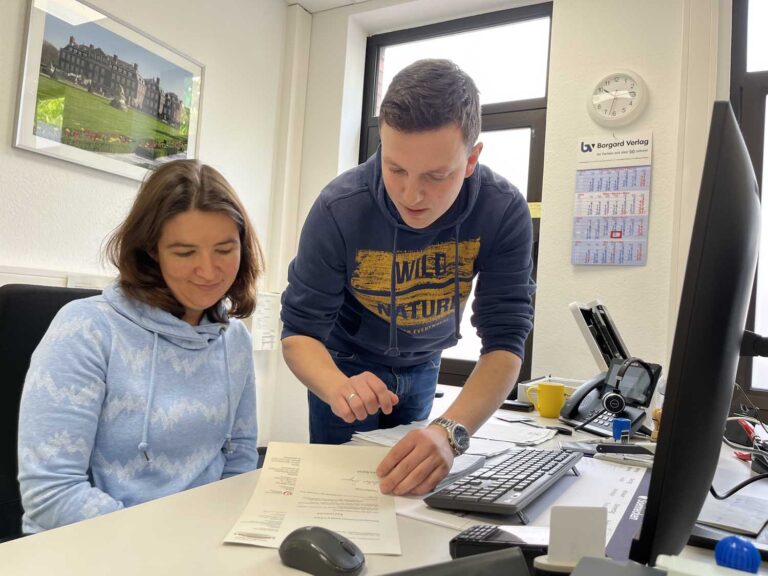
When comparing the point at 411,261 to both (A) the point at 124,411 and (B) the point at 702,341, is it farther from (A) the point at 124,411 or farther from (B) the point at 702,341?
(B) the point at 702,341

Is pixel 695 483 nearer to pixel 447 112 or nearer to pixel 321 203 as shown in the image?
pixel 447 112

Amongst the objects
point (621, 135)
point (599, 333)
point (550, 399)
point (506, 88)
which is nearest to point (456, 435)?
point (550, 399)

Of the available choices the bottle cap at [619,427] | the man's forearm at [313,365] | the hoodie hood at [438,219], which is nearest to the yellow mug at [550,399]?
the bottle cap at [619,427]

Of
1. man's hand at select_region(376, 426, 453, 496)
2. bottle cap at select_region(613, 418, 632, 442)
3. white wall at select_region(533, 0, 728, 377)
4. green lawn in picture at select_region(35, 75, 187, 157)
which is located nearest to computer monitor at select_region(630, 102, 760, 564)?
man's hand at select_region(376, 426, 453, 496)

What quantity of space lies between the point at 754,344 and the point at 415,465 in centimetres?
44

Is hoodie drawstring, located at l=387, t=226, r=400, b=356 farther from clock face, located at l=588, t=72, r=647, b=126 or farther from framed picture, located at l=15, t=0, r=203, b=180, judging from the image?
clock face, located at l=588, t=72, r=647, b=126

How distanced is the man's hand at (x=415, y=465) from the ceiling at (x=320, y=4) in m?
2.95

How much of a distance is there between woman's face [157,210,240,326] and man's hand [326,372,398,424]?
370 millimetres

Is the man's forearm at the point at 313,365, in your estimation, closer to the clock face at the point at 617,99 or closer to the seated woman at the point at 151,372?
the seated woman at the point at 151,372

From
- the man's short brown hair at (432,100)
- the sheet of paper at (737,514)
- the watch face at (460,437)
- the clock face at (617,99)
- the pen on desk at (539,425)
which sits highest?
the clock face at (617,99)

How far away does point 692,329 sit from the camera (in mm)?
398

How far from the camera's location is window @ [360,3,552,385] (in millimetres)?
2914

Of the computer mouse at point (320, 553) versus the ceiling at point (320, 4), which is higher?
the ceiling at point (320, 4)

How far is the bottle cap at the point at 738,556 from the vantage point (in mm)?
357
